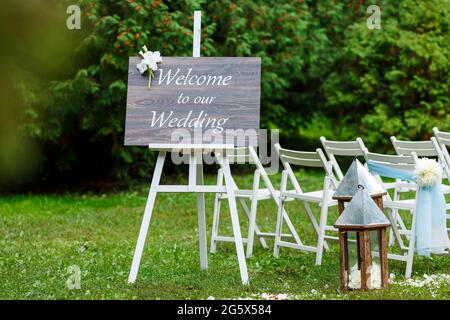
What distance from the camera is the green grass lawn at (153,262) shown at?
5555mm

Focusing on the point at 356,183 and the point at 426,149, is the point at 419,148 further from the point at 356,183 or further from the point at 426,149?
the point at 356,183

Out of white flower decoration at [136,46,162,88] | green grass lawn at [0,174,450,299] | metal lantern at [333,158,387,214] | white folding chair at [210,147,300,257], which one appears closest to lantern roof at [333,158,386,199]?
metal lantern at [333,158,387,214]

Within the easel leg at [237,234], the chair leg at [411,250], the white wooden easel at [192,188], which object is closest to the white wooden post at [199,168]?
the white wooden easel at [192,188]

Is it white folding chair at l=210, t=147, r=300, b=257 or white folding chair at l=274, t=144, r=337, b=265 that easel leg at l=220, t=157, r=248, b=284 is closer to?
white folding chair at l=274, t=144, r=337, b=265

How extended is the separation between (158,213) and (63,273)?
3.66 meters

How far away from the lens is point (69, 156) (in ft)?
39.1

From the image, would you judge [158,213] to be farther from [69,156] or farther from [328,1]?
[328,1]

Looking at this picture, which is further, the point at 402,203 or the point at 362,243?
the point at 402,203

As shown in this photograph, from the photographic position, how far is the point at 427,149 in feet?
22.1

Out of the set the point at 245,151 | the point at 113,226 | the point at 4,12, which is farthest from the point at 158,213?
the point at 4,12

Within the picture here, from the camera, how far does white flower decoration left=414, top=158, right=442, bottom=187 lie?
19.8 feet


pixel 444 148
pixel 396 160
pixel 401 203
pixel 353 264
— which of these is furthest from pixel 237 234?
pixel 444 148

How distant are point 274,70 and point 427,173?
7.65m

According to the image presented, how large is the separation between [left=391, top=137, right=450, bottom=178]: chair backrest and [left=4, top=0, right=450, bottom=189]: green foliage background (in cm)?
470
